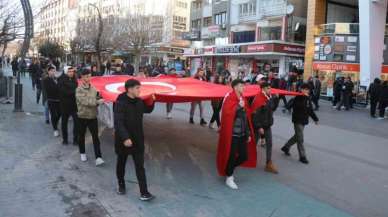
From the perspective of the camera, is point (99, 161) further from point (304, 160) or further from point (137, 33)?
point (137, 33)

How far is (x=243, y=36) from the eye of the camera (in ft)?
138

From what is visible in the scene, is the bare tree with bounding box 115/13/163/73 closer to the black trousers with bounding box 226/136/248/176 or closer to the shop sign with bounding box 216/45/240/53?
the shop sign with bounding box 216/45/240/53

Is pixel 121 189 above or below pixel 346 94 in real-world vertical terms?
below

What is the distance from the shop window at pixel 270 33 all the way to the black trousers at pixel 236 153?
1225 inches

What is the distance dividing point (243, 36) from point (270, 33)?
4.55 meters

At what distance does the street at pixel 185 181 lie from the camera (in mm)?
5637

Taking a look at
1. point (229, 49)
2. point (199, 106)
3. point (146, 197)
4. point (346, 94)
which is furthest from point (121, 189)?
point (229, 49)

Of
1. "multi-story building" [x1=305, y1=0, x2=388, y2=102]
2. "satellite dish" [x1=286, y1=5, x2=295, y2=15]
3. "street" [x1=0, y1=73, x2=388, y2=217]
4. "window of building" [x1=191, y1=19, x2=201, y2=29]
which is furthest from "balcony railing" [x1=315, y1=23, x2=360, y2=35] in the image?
"window of building" [x1=191, y1=19, x2=201, y2=29]

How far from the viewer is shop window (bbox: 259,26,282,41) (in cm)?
3691

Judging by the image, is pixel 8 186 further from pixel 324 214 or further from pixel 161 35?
pixel 161 35

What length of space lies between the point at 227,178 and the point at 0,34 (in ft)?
42.1

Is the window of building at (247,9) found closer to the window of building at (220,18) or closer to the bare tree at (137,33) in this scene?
the window of building at (220,18)

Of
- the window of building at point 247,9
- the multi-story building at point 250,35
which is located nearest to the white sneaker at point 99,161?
the multi-story building at point 250,35

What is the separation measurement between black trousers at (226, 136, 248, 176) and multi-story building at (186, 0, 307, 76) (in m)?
20.8
